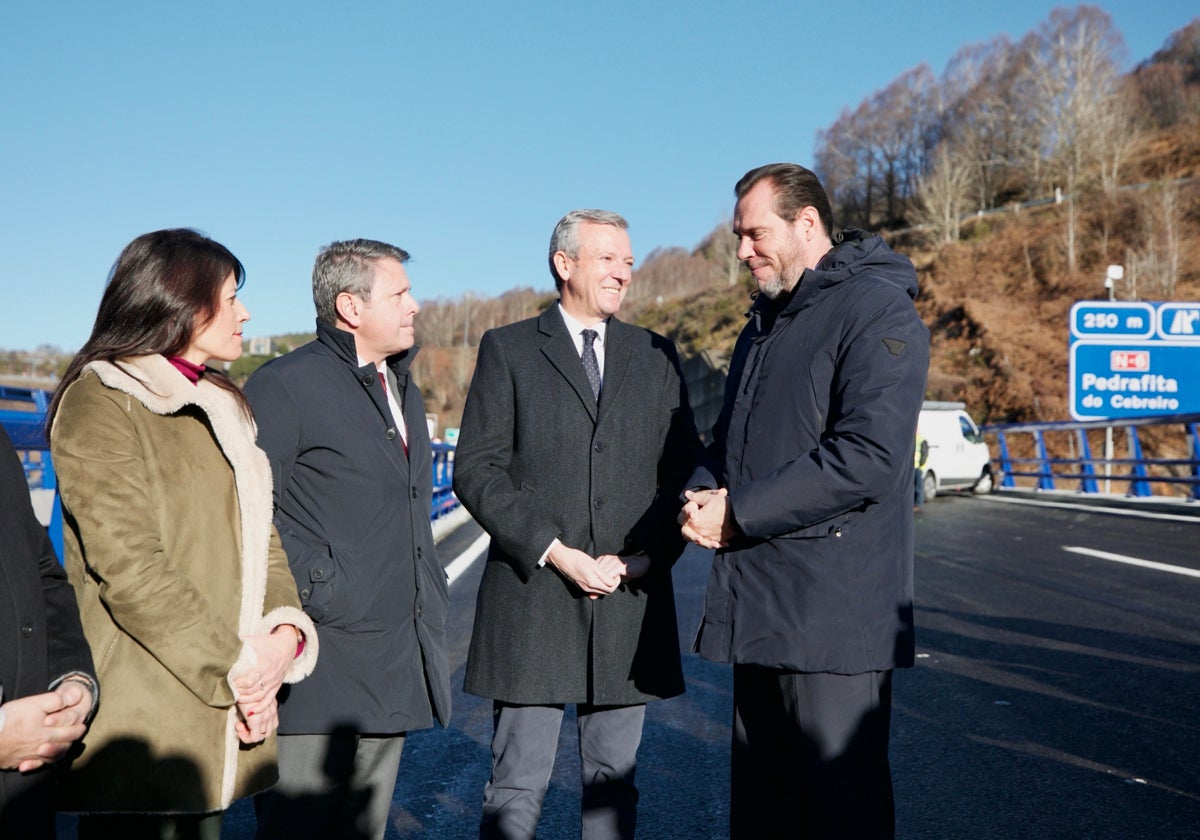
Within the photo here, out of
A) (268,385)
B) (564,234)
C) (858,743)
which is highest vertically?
(564,234)

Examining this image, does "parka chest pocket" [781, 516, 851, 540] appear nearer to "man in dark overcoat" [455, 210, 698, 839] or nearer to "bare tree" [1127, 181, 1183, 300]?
"man in dark overcoat" [455, 210, 698, 839]

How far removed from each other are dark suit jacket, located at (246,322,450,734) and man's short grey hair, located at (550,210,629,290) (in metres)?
0.73

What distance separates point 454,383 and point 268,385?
10110 cm

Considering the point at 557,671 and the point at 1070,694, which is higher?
the point at 557,671

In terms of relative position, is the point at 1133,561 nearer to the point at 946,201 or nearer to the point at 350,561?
the point at 350,561

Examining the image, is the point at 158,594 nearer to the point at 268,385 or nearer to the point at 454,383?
the point at 268,385

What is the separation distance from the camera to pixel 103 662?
2.49m

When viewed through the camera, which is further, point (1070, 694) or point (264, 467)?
point (1070, 694)

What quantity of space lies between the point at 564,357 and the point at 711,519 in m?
0.86

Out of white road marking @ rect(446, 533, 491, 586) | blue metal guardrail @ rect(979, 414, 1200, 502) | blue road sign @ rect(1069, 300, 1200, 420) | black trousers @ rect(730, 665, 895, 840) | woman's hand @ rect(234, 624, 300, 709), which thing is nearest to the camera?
woman's hand @ rect(234, 624, 300, 709)

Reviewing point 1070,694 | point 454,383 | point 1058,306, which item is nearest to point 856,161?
point 454,383

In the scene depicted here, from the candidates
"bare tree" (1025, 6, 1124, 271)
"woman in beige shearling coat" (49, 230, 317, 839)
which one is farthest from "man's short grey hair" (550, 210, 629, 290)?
"bare tree" (1025, 6, 1124, 271)

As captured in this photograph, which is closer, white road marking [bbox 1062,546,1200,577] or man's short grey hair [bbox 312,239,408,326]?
man's short grey hair [bbox 312,239,408,326]

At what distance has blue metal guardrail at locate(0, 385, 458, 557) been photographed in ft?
15.9
